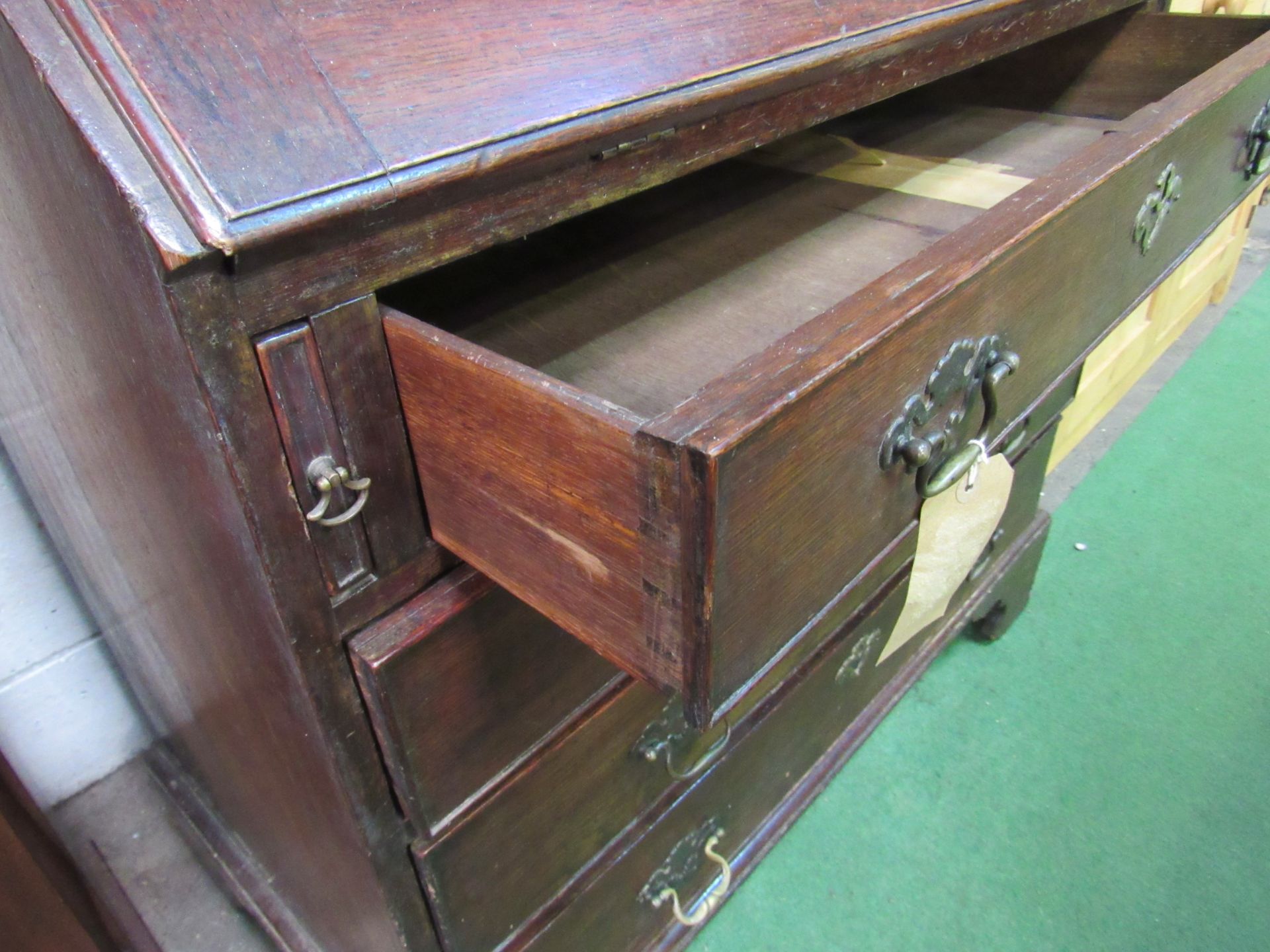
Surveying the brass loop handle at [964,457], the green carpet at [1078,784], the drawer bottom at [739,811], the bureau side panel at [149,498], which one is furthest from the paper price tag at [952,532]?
the green carpet at [1078,784]

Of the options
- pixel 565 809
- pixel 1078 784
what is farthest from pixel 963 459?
pixel 1078 784

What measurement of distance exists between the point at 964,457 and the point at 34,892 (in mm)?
743

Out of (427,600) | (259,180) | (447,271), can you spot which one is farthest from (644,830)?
(259,180)

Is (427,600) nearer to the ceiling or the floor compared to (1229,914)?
nearer to the ceiling

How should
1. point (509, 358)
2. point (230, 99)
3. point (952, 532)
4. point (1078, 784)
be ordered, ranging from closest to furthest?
point (230, 99)
point (509, 358)
point (952, 532)
point (1078, 784)

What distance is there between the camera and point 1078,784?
3.47ft

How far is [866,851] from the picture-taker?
988 mm

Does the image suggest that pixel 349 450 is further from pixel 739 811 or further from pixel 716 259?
pixel 739 811

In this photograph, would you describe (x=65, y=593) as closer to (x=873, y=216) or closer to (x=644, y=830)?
(x=644, y=830)

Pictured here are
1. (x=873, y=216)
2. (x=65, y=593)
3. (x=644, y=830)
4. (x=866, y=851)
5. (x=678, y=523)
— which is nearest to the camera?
(x=678, y=523)

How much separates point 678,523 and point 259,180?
19cm

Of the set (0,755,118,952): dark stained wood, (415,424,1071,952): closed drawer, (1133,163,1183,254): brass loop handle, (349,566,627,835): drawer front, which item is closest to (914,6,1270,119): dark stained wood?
(1133,163,1183,254): brass loop handle

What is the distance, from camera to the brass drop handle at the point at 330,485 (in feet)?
1.25

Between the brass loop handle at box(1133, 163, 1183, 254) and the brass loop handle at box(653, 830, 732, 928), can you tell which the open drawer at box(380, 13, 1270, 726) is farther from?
the brass loop handle at box(653, 830, 732, 928)
